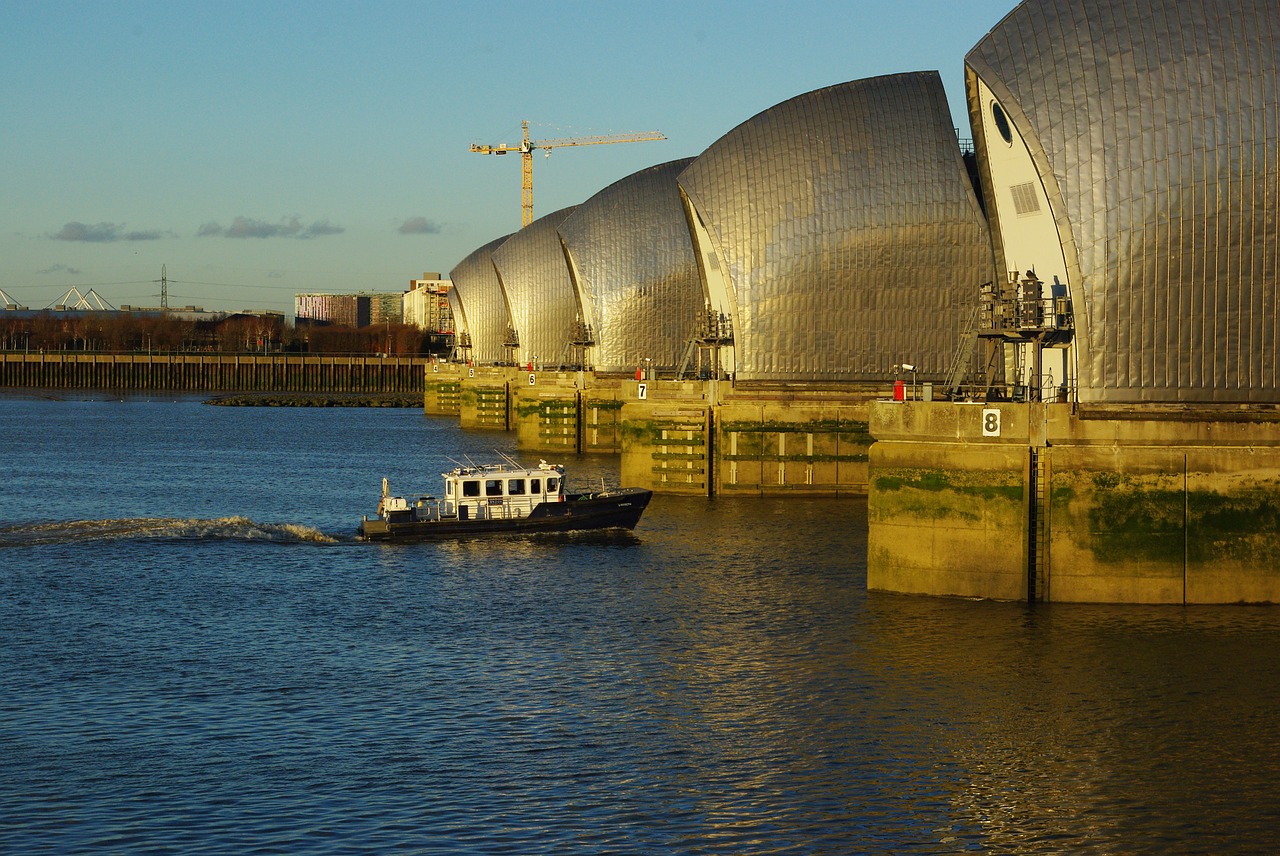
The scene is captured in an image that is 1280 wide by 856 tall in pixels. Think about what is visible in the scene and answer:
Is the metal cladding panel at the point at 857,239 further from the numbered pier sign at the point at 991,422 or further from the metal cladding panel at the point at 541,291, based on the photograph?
the metal cladding panel at the point at 541,291

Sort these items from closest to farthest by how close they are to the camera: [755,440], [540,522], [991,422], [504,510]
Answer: [991,422], [540,522], [504,510], [755,440]

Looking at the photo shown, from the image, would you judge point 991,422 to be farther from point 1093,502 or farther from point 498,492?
point 498,492

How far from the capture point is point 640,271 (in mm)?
91125

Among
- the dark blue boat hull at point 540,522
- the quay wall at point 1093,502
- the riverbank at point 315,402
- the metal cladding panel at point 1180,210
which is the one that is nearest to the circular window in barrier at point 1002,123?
the metal cladding panel at point 1180,210

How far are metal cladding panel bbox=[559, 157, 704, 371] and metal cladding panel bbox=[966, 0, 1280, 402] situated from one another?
49.5 meters

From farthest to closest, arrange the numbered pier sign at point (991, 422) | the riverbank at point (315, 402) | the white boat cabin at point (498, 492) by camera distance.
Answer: the riverbank at point (315, 402) → the white boat cabin at point (498, 492) → the numbered pier sign at point (991, 422)

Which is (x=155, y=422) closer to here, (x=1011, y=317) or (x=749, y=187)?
(x=749, y=187)

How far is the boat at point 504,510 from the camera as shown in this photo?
5162 cm

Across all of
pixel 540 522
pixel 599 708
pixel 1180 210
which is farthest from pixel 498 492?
pixel 599 708

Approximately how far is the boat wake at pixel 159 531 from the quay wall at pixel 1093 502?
2231cm

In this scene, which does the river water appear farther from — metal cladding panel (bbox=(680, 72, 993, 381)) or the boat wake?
metal cladding panel (bbox=(680, 72, 993, 381))

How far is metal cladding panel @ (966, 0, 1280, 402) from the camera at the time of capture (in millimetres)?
Answer: 37375

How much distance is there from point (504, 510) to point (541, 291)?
65.5 m

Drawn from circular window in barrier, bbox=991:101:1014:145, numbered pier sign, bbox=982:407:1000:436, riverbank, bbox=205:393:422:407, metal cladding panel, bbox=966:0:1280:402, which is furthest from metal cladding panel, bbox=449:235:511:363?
numbered pier sign, bbox=982:407:1000:436
